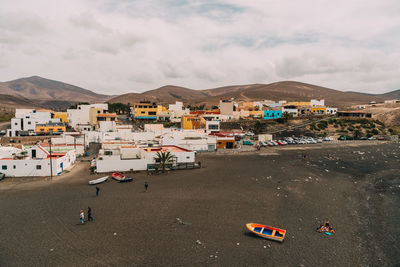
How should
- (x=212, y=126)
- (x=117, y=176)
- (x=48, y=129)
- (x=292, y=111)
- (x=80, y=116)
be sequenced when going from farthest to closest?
(x=292, y=111)
(x=80, y=116)
(x=212, y=126)
(x=48, y=129)
(x=117, y=176)

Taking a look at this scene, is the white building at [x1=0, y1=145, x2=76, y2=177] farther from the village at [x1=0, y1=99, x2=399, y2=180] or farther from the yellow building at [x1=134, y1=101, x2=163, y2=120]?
the yellow building at [x1=134, y1=101, x2=163, y2=120]

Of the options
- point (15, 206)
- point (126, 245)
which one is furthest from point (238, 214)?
point (15, 206)

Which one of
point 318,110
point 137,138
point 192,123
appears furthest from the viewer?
point 318,110

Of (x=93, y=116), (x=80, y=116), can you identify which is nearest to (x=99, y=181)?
(x=93, y=116)

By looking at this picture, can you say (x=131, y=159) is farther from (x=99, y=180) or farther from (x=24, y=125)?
(x=24, y=125)

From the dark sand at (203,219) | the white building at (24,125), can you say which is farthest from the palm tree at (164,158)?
the white building at (24,125)

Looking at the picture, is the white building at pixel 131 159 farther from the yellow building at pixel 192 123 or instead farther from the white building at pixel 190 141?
the yellow building at pixel 192 123
